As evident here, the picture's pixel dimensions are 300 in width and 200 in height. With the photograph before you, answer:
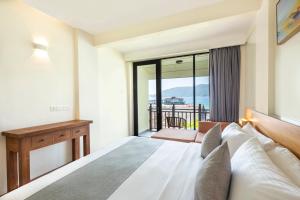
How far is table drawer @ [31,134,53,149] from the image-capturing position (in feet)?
6.88

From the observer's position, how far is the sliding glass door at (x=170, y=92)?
13.8ft

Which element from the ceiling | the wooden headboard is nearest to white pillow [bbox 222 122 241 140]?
the wooden headboard

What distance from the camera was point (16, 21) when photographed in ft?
7.46

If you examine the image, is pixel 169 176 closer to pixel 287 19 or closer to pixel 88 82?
pixel 287 19

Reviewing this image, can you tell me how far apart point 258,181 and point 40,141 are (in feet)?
8.15

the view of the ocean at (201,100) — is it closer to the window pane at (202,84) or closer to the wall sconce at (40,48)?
the window pane at (202,84)

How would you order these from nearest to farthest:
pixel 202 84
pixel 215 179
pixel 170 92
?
1. pixel 215 179
2. pixel 202 84
3. pixel 170 92

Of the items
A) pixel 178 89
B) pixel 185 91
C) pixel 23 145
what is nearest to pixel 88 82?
pixel 23 145

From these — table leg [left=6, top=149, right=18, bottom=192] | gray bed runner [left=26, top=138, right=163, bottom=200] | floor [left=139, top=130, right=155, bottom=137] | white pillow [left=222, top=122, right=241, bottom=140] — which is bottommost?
floor [left=139, top=130, right=155, bottom=137]

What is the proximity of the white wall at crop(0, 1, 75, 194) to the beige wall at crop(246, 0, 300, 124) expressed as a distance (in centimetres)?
320

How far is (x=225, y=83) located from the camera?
3613 mm

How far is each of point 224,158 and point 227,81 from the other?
3.07 metres

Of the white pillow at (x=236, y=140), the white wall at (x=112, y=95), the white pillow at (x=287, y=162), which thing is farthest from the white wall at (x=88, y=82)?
the white pillow at (x=287, y=162)

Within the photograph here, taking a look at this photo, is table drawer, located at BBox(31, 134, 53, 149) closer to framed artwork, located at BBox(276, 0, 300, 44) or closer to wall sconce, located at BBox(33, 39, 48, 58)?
wall sconce, located at BBox(33, 39, 48, 58)
